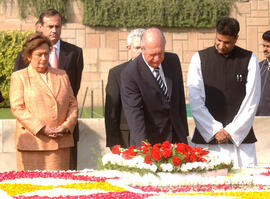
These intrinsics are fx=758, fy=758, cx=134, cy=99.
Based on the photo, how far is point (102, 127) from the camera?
931cm

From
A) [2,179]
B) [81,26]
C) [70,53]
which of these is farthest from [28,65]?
[81,26]

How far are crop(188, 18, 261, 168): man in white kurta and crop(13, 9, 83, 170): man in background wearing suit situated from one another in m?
1.45

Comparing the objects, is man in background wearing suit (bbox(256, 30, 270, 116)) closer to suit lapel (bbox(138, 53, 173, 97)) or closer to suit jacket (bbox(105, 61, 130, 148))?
suit jacket (bbox(105, 61, 130, 148))

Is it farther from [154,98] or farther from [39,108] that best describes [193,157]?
[39,108]

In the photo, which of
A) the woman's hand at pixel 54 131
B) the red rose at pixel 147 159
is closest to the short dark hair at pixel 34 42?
the woman's hand at pixel 54 131

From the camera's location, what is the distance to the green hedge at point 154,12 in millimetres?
20391

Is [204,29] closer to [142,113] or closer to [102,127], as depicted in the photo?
[102,127]

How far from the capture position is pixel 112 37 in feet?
66.9

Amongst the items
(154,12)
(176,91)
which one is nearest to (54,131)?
(176,91)

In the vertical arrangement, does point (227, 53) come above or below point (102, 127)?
above

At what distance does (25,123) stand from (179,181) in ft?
7.40

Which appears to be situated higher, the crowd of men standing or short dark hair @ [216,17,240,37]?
short dark hair @ [216,17,240,37]

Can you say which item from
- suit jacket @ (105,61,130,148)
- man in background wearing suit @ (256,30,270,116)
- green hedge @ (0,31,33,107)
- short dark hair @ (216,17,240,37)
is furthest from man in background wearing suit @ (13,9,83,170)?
green hedge @ (0,31,33,107)

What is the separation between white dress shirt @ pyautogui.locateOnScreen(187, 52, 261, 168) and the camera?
709 cm
